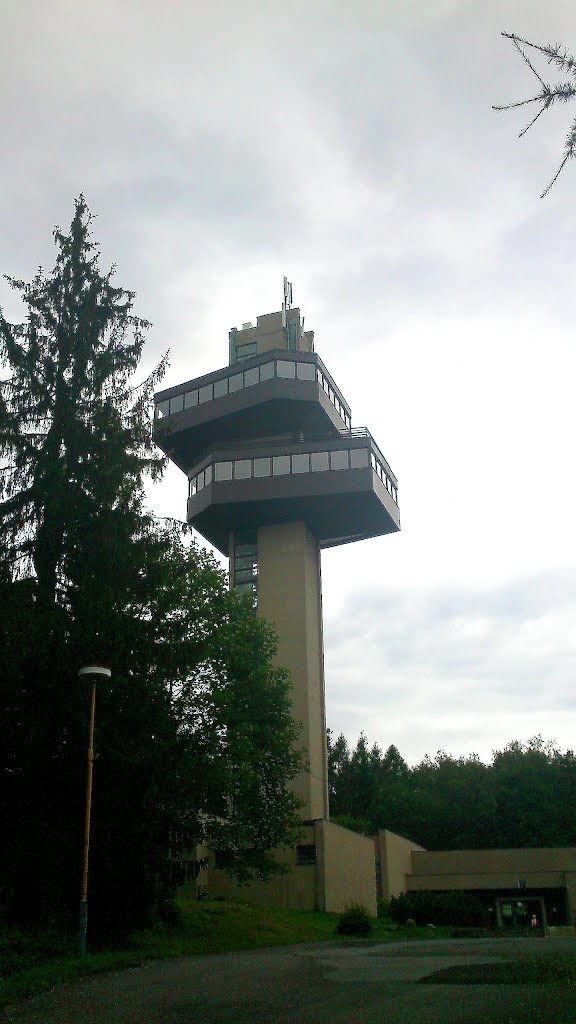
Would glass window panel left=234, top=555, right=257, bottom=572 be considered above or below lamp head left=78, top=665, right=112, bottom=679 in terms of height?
above

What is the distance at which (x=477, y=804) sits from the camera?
8162cm

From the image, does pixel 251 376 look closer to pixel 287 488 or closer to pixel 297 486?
pixel 287 488

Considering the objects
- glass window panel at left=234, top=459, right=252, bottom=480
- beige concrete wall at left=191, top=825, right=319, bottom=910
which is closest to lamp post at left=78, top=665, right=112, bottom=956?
beige concrete wall at left=191, top=825, right=319, bottom=910

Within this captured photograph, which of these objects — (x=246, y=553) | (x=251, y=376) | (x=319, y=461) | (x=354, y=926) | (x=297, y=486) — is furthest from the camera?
(x=251, y=376)

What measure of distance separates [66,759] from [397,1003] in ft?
40.3

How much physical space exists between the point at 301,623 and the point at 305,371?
14.5m

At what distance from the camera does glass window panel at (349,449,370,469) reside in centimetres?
5291

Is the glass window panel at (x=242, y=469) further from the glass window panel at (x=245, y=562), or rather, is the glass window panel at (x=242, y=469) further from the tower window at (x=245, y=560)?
the glass window panel at (x=245, y=562)

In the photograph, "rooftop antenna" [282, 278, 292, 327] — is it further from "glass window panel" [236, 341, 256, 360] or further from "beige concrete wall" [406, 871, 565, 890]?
"beige concrete wall" [406, 871, 565, 890]

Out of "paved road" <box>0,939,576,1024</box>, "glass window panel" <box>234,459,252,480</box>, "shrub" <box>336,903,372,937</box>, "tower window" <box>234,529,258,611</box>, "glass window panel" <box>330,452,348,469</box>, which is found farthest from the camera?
"tower window" <box>234,529,258,611</box>

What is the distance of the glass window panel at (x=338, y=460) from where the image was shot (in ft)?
174

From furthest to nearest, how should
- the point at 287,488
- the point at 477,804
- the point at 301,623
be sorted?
the point at 477,804 → the point at 287,488 → the point at 301,623

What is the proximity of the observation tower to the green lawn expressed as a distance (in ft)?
43.8

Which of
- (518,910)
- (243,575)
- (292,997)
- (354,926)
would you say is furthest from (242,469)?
(292,997)
